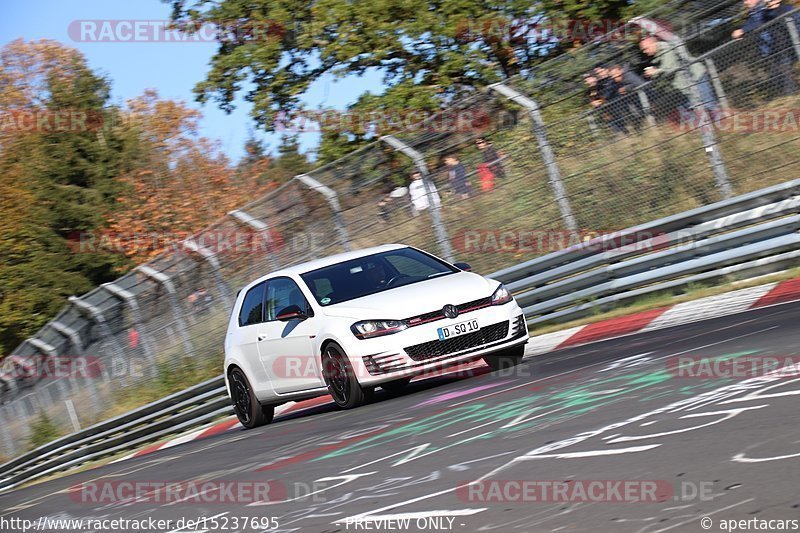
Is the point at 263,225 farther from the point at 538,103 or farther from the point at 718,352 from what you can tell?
the point at 718,352

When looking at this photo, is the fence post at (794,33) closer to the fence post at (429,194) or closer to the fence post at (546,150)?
the fence post at (546,150)

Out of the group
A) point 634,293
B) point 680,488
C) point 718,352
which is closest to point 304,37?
point 634,293

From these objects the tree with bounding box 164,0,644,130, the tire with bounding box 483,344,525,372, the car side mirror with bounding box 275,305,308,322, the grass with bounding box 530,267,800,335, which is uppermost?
the tree with bounding box 164,0,644,130

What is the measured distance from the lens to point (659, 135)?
13.6m

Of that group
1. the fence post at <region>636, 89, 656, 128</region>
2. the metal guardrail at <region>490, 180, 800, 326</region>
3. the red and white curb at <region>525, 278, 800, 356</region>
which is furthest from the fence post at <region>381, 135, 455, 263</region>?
the fence post at <region>636, 89, 656, 128</region>

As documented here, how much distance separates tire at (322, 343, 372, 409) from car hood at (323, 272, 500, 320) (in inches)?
14.8

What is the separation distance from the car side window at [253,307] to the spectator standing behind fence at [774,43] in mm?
6112

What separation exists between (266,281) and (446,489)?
687 cm

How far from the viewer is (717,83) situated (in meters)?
13.1

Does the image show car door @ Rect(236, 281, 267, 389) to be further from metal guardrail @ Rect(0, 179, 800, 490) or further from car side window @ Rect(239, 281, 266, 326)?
metal guardrail @ Rect(0, 179, 800, 490)

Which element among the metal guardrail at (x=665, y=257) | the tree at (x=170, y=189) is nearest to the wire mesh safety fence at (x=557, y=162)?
the metal guardrail at (x=665, y=257)

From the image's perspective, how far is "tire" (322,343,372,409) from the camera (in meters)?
10.7

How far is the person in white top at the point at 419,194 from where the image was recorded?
15.6m

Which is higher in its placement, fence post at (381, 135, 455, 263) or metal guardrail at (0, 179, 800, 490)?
fence post at (381, 135, 455, 263)
